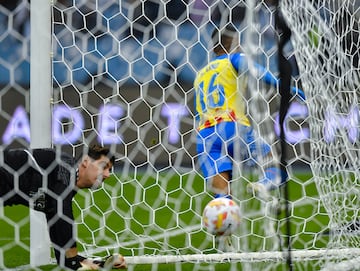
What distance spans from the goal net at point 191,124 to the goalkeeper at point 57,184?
0.41 ft

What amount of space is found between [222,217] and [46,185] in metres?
0.69

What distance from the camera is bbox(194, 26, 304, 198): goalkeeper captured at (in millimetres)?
3896

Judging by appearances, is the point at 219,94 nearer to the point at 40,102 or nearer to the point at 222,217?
the point at 40,102

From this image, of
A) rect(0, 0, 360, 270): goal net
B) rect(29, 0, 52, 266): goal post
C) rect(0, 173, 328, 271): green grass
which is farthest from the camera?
rect(0, 173, 328, 271): green grass

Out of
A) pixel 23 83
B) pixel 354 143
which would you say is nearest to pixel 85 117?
pixel 23 83

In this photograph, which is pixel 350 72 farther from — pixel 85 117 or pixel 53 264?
pixel 85 117

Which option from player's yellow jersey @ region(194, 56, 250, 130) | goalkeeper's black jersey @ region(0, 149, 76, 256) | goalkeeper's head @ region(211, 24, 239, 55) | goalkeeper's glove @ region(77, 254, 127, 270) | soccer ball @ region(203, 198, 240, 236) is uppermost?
goalkeeper's head @ region(211, 24, 239, 55)

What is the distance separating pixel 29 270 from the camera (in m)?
3.39

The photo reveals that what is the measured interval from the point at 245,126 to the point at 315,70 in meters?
0.72

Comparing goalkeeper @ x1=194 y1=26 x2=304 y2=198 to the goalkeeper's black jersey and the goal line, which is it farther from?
the goalkeeper's black jersey

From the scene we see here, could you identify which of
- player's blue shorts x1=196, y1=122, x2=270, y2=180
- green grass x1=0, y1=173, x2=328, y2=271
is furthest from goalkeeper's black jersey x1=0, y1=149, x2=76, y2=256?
player's blue shorts x1=196, y1=122, x2=270, y2=180

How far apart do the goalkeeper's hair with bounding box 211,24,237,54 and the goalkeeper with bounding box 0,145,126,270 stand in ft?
3.87

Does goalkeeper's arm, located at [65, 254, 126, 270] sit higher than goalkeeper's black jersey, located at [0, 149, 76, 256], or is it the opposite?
goalkeeper's black jersey, located at [0, 149, 76, 256]

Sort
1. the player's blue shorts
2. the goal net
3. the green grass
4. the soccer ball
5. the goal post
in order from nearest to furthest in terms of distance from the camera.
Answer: the soccer ball → the goal net → the goal post → the green grass → the player's blue shorts
